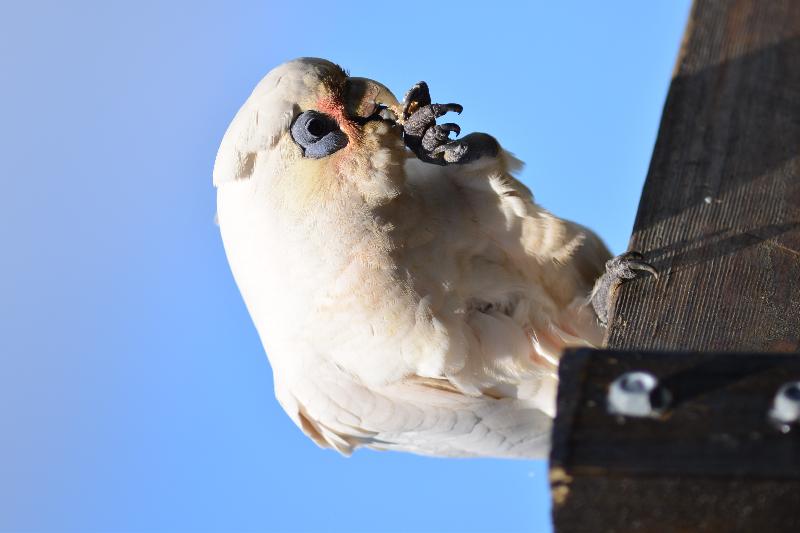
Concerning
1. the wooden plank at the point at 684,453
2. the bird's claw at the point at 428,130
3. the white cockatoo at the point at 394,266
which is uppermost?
the bird's claw at the point at 428,130

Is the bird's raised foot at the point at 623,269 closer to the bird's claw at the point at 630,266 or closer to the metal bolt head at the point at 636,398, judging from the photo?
the bird's claw at the point at 630,266

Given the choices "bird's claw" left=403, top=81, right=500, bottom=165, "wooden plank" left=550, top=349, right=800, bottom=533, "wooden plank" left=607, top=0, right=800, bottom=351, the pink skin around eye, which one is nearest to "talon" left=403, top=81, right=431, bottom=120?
"bird's claw" left=403, top=81, right=500, bottom=165

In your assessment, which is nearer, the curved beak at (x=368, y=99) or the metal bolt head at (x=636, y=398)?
the metal bolt head at (x=636, y=398)

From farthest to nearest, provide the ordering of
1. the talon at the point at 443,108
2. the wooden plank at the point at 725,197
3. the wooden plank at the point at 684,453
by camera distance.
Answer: the talon at the point at 443,108, the wooden plank at the point at 725,197, the wooden plank at the point at 684,453

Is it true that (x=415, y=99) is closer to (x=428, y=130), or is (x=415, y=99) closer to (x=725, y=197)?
(x=428, y=130)

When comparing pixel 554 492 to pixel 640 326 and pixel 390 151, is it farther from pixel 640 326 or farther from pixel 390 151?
pixel 390 151

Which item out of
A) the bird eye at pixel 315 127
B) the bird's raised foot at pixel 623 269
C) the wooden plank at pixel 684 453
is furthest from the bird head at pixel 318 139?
the wooden plank at pixel 684 453

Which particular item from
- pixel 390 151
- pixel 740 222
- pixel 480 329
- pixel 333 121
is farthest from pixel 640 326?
pixel 333 121
